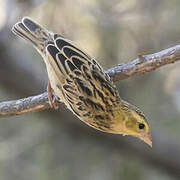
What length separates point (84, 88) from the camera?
193 inches

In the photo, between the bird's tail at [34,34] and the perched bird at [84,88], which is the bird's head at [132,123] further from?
the bird's tail at [34,34]

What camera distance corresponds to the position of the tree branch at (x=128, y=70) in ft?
14.1

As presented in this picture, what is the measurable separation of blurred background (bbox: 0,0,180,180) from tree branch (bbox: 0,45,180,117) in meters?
2.73

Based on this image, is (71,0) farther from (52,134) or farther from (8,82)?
(52,134)

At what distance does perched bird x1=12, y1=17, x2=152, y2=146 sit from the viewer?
16.1 ft

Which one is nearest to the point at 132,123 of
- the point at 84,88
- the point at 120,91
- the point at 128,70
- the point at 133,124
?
the point at 133,124

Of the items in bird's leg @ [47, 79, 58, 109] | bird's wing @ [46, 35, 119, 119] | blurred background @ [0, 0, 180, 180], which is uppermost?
blurred background @ [0, 0, 180, 180]

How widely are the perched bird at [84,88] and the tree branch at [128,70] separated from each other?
0.55 feet

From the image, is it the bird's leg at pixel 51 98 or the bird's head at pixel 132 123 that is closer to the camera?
the bird's leg at pixel 51 98

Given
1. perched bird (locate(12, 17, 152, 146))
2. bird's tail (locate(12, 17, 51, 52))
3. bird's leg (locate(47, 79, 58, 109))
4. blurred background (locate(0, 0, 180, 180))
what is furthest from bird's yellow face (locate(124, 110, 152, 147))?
blurred background (locate(0, 0, 180, 180))

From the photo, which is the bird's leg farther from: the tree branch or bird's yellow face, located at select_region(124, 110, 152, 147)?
bird's yellow face, located at select_region(124, 110, 152, 147)

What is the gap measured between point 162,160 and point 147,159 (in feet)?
0.70

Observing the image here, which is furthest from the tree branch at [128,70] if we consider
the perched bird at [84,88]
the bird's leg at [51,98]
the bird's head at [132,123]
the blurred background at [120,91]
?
the blurred background at [120,91]

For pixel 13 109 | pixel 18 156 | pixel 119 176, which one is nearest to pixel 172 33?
pixel 119 176
